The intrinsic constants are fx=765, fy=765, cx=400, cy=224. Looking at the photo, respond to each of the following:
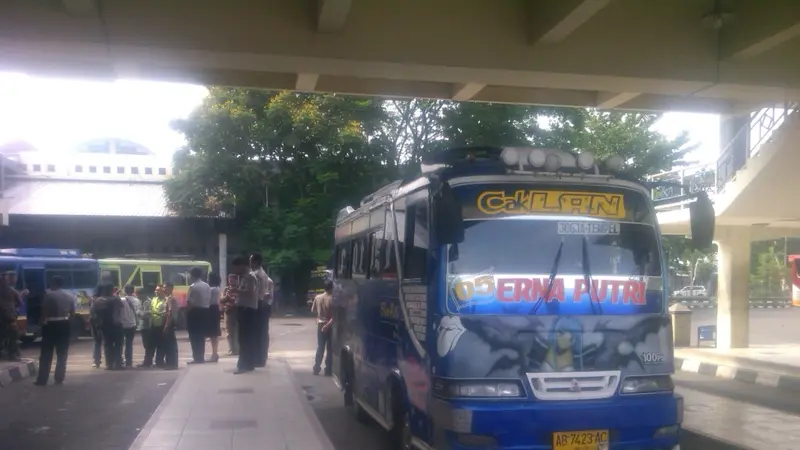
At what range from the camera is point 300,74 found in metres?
10.6

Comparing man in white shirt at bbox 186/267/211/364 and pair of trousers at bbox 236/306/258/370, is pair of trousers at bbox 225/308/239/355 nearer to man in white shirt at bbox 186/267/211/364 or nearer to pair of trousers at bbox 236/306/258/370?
man in white shirt at bbox 186/267/211/364

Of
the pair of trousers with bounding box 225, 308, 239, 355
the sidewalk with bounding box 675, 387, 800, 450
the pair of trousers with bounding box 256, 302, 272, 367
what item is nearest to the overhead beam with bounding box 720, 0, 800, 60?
the sidewalk with bounding box 675, 387, 800, 450

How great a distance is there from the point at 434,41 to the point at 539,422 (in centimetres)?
538

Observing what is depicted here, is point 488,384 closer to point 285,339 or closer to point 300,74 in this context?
point 300,74

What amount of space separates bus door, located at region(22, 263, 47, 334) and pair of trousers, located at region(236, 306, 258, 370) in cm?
1159

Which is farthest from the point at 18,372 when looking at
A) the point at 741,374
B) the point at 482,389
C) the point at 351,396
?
the point at 741,374

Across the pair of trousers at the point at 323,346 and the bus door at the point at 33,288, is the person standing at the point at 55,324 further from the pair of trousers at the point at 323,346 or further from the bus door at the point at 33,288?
the bus door at the point at 33,288

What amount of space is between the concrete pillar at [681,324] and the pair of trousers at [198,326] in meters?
12.0

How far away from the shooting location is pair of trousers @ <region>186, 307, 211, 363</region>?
1454 centimetres

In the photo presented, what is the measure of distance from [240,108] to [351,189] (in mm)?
5622

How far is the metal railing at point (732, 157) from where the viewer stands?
49.9ft

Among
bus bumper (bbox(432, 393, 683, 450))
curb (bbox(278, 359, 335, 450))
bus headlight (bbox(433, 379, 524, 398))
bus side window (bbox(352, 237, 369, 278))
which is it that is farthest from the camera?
bus side window (bbox(352, 237, 369, 278))

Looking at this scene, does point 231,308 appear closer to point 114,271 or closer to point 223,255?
point 114,271

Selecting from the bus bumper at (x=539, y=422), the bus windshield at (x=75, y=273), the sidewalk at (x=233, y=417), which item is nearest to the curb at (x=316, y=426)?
the sidewalk at (x=233, y=417)
